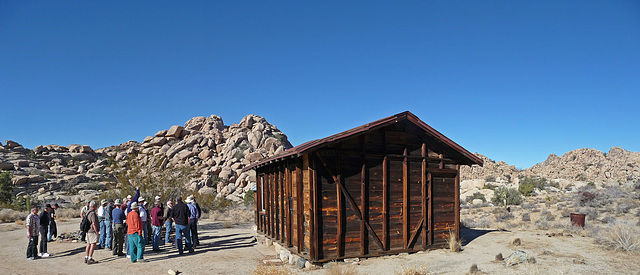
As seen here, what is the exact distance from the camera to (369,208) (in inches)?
421

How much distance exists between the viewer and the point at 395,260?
413 inches

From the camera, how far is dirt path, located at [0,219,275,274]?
1065 cm

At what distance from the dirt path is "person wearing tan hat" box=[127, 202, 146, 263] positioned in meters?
0.30

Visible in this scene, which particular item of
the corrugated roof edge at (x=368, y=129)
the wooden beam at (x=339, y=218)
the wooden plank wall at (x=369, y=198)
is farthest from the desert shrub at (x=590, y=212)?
the wooden beam at (x=339, y=218)

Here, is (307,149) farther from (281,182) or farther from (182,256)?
(182,256)

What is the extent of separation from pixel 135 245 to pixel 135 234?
1.72 ft

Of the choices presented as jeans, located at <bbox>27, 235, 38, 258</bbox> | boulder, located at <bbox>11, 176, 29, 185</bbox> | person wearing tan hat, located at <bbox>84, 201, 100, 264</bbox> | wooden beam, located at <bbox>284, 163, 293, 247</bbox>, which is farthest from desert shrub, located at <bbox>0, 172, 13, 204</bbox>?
wooden beam, located at <bbox>284, 163, 293, 247</bbox>

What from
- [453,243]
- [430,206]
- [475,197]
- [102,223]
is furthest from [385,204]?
[475,197]

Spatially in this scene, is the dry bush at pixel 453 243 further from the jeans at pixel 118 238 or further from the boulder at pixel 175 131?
the boulder at pixel 175 131

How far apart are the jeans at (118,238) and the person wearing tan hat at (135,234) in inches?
39.0

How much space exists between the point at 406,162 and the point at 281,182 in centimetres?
399

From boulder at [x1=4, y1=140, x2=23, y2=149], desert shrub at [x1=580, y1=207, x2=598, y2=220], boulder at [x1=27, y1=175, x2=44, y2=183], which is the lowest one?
desert shrub at [x1=580, y1=207, x2=598, y2=220]

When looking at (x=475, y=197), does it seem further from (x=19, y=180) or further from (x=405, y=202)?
(x=19, y=180)

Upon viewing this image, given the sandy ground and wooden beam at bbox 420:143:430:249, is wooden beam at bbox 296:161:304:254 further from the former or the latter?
wooden beam at bbox 420:143:430:249
